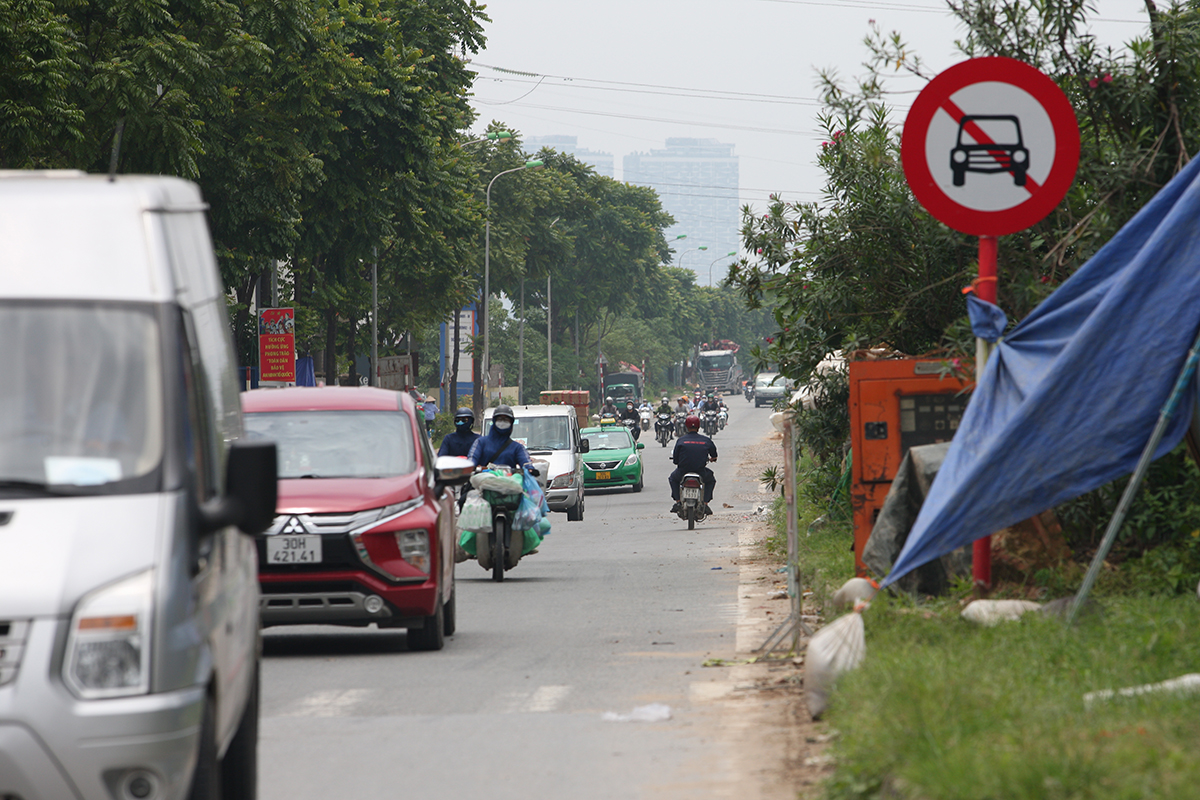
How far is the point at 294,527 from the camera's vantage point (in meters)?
9.96

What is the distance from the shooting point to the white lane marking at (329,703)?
7.92 meters

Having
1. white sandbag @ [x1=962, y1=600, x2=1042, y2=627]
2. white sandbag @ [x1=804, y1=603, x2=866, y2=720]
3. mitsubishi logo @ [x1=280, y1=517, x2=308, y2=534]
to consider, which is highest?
mitsubishi logo @ [x1=280, y1=517, x2=308, y2=534]

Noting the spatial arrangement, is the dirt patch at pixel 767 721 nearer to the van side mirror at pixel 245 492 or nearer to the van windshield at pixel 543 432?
the van side mirror at pixel 245 492

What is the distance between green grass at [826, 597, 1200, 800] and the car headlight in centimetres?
331

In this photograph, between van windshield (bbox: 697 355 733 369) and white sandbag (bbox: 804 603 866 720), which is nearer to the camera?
white sandbag (bbox: 804 603 866 720)

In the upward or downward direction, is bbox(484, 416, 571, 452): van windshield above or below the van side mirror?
below

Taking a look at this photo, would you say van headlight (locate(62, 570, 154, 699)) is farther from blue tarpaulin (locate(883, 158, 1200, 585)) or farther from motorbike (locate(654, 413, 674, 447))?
motorbike (locate(654, 413, 674, 447))

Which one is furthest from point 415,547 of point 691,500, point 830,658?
point 691,500

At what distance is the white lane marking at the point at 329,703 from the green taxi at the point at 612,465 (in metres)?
26.6

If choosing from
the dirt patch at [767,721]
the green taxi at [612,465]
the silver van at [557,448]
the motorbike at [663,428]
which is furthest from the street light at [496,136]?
the dirt patch at [767,721]

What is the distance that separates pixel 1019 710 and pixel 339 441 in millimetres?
6328

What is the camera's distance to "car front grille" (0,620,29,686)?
3934 millimetres

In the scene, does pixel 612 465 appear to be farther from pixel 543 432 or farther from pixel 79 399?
pixel 79 399

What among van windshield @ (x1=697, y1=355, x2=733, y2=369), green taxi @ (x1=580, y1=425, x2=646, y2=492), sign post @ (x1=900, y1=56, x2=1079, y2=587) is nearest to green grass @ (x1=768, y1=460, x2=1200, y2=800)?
sign post @ (x1=900, y1=56, x2=1079, y2=587)
